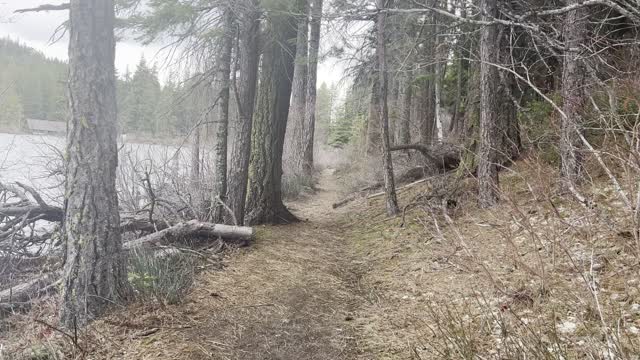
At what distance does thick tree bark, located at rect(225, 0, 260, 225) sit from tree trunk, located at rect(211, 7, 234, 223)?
0.14 meters

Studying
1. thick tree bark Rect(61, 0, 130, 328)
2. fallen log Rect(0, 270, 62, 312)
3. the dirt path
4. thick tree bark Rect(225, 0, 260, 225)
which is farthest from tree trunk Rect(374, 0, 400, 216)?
fallen log Rect(0, 270, 62, 312)

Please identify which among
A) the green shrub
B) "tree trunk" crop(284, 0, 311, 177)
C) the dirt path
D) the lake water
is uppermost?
"tree trunk" crop(284, 0, 311, 177)

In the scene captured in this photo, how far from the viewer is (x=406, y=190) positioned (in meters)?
9.16

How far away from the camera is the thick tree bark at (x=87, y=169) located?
3.23 m

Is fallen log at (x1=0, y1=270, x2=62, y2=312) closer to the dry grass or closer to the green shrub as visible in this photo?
the green shrub

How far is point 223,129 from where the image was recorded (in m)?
6.83

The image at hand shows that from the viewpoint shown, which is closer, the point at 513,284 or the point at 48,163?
the point at 513,284

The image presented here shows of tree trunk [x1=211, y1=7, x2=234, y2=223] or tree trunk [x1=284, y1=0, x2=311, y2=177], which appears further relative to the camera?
tree trunk [x1=284, y1=0, x2=311, y2=177]

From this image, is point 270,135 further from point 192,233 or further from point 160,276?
point 160,276

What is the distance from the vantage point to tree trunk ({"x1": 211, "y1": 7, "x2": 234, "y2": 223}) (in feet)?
21.2

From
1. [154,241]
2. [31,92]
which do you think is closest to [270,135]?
[154,241]

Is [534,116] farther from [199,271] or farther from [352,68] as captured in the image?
[199,271]

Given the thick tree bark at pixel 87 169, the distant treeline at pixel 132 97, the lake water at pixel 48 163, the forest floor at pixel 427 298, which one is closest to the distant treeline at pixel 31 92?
the distant treeline at pixel 132 97

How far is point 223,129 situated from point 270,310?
153 inches
